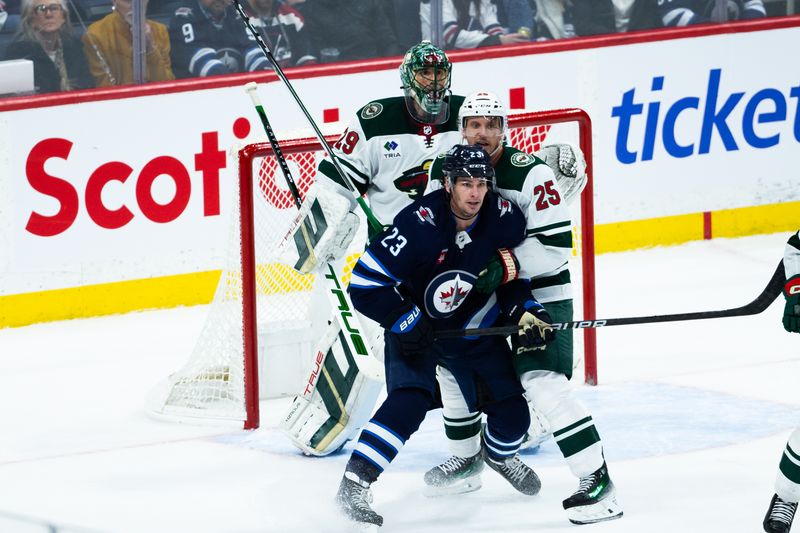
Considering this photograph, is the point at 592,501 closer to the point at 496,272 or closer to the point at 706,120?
the point at 496,272

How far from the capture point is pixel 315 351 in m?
5.10

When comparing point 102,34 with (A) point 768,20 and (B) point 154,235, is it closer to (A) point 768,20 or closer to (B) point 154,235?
(B) point 154,235

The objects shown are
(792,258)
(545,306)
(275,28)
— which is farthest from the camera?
(275,28)

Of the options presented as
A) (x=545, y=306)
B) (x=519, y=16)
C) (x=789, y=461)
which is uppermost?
(x=519, y=16)

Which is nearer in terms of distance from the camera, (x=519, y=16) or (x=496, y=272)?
(x=496, y=272)

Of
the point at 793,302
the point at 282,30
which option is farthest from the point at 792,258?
the point at 282,30

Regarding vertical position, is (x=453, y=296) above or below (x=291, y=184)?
below

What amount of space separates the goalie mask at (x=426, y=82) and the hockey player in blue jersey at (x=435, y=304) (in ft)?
1.76

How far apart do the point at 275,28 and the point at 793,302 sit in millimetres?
3365

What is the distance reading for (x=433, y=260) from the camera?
4.00 metres

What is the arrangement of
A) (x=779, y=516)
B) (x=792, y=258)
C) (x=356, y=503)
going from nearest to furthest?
(x=792, y=258) < (x=779, y=516) < (x=356, y=503)

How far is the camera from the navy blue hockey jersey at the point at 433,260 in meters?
3.97

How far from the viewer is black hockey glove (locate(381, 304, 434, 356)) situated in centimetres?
399

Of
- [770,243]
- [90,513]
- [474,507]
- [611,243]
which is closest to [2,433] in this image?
[90,513]
